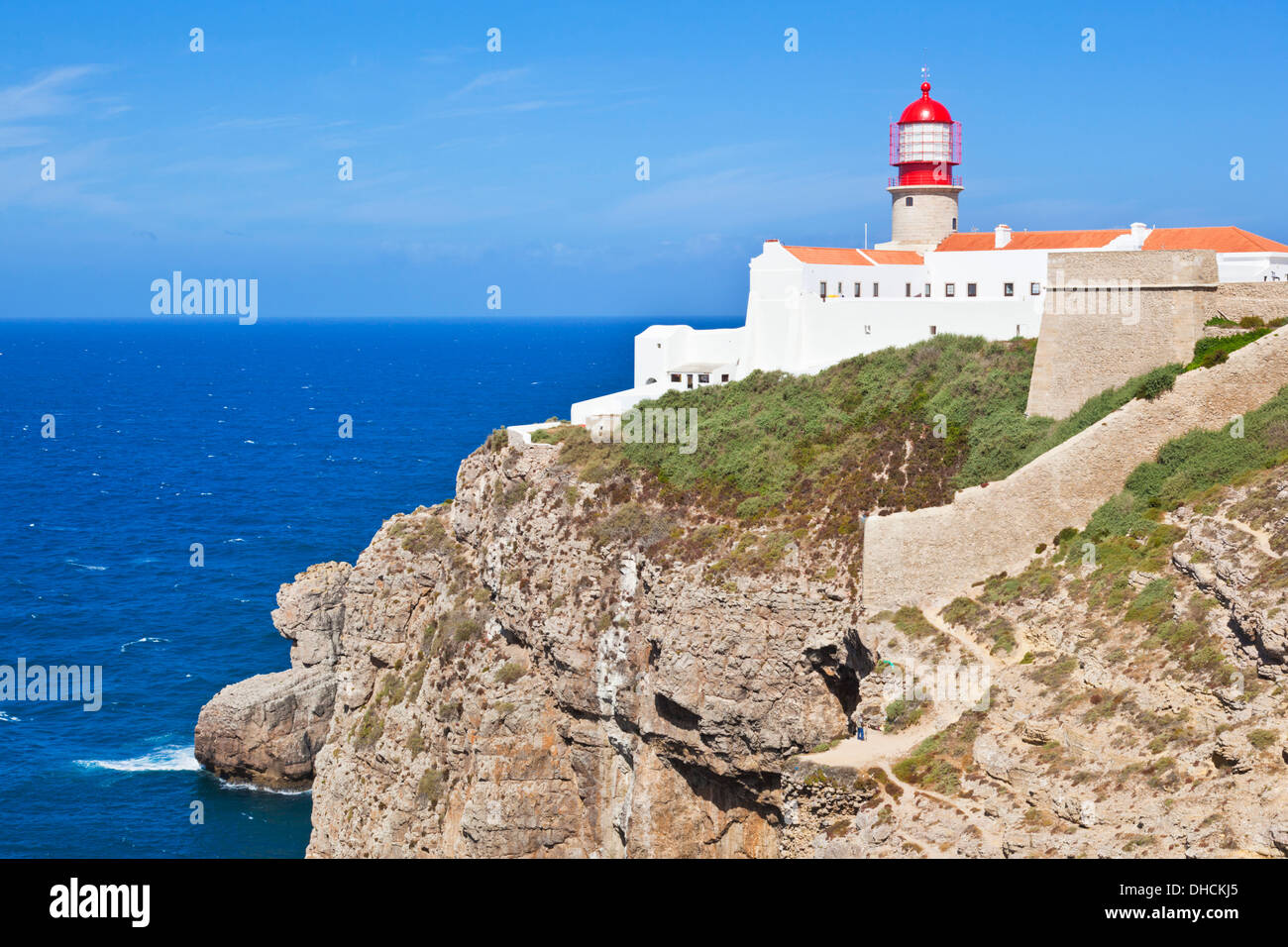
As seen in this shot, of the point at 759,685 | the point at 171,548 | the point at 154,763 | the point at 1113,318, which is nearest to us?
the point at 759,685

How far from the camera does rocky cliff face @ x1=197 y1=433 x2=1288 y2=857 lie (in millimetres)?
23453

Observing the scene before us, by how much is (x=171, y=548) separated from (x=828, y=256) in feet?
167

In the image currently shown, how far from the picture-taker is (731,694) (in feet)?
113

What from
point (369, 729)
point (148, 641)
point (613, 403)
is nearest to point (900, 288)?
point (613, 403)

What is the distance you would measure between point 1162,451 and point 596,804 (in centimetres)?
1942

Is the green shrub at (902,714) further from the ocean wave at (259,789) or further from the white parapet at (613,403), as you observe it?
the ocean wave at (259,789)

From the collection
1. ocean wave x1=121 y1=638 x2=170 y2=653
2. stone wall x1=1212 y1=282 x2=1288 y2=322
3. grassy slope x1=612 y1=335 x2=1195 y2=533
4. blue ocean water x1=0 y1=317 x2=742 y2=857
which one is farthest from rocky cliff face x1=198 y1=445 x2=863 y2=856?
A: ocean wave x1=121 y1=638 x2=170 y2=653

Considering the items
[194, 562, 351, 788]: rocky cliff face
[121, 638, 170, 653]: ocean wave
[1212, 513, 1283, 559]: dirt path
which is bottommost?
[194, 562, 351, 788]: rocky cliff face

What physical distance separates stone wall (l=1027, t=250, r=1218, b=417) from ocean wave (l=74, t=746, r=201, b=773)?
3638 centimetres

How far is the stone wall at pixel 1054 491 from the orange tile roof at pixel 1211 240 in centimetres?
983

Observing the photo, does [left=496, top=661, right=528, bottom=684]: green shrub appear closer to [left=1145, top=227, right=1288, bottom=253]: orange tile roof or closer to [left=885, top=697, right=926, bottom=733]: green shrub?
[left=885, top=697, right=926, bottom=733]: green shrub

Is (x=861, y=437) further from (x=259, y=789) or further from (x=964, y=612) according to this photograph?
(x=259, y=789)
